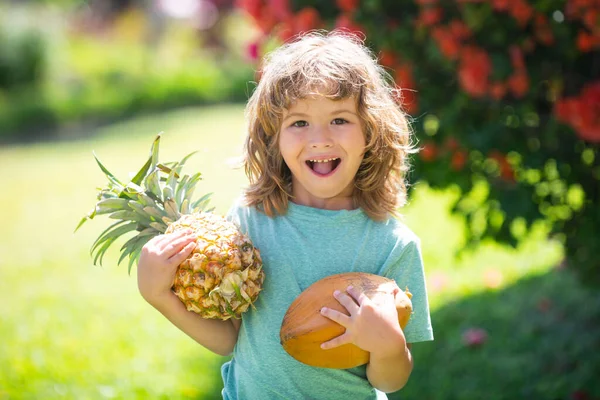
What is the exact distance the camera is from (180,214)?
8.29 feet

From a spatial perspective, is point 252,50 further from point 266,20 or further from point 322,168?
point 322,168

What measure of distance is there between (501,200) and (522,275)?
2.49 meters

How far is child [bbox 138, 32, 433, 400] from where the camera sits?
2.36 m

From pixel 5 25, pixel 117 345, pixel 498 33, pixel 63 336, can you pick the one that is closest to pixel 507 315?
pixel 498 33

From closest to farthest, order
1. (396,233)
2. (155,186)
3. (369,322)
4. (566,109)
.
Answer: (369,322), (396,233), (155,186), (566,109)

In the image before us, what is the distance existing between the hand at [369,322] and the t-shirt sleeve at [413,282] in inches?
10.4

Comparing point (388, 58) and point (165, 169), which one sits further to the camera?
point (388, 58)

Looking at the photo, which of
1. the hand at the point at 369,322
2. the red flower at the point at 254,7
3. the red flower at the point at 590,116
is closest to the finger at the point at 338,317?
the hand at the point at 369,322

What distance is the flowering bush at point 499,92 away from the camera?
3.88 m

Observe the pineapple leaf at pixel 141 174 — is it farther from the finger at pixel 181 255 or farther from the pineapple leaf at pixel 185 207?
the finger at pixel 181 255

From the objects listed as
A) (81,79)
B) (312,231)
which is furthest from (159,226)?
(81,79)

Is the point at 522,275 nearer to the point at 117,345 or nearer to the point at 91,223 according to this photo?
the point at 117,345

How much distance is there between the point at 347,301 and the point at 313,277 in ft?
0.93

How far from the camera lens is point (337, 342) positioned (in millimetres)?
2117
